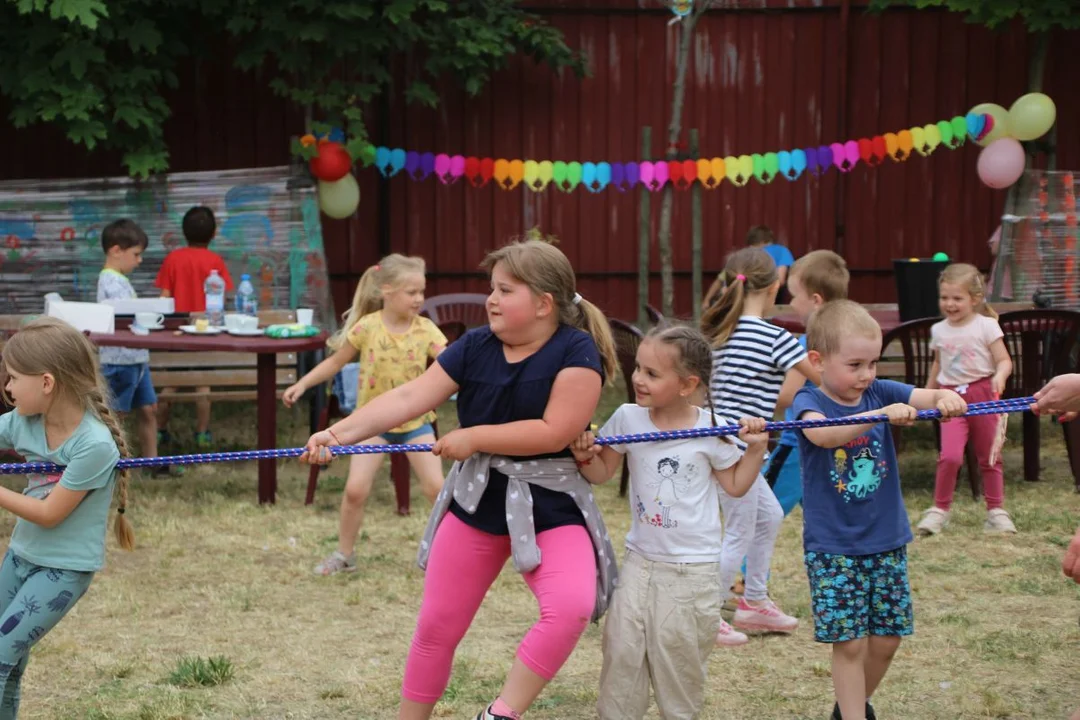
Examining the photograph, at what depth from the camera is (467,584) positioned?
3.79m

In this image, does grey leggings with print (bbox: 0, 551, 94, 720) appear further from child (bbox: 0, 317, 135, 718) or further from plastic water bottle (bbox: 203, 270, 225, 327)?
plastic water bottle (bbox: 203, 270, 225, 327)

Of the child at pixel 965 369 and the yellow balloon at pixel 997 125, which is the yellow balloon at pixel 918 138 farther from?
the child at pixel 965 369

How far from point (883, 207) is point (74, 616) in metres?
9.01

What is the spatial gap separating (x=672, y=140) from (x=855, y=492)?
25.6 ft

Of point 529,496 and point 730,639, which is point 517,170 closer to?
point 730,639

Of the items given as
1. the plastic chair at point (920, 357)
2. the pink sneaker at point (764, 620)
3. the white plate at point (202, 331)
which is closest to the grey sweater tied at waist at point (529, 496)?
the pink sneaker at point (764, 620)

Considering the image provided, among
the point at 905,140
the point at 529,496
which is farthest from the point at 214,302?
the point at 905,140

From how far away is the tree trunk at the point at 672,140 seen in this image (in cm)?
1130

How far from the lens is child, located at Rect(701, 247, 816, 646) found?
5.28 m

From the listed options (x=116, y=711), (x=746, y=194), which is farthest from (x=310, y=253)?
(x=116, y=711)

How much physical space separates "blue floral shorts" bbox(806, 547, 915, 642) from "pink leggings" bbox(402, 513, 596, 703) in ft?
2.25

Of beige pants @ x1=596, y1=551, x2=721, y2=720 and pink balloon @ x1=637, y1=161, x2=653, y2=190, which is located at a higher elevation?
pink balloon @ x1=637, y1=161, x2=653, y2=190

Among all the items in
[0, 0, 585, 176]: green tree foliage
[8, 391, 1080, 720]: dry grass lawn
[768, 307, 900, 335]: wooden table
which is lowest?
[8, 391, 1080, 720]: dry grass lawn

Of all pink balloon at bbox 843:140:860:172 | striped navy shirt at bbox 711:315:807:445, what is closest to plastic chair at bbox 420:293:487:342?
striped navy shirt at bbox 711:315:807:445
